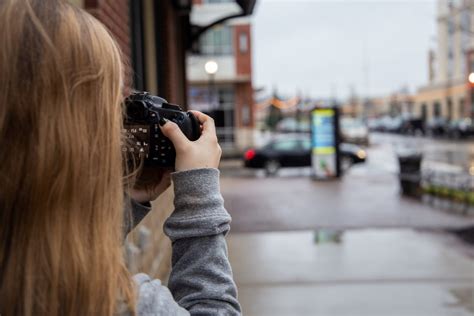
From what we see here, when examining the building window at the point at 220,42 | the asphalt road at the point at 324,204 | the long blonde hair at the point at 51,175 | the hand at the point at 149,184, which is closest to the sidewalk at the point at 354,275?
the asphalt road at the point at 324,204

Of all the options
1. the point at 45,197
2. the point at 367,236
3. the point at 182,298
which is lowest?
the point at 367,236

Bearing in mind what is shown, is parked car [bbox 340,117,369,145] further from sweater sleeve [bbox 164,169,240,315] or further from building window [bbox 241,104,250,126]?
sweater sleeve [bbox 164,169,240,315]

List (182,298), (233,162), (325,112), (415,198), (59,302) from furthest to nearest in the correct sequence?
(233,162) < (325,112) < (415,198) < (182,298) < (59,302)

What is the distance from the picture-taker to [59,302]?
3.05 feet

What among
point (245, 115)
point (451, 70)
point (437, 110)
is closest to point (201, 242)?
point (245, 115)

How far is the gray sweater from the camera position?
1128mm

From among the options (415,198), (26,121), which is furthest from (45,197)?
(415,198)

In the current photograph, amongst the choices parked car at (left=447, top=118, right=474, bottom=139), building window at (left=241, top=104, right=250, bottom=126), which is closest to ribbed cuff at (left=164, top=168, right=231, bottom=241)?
building window at (left=241, top=104, right=250, bottom=126)

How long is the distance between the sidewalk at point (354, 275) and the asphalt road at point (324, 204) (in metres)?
1.24

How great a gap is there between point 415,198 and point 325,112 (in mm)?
5862

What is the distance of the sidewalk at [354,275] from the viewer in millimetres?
5273

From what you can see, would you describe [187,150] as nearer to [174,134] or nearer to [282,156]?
[174,134]

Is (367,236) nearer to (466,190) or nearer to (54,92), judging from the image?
(466,190)

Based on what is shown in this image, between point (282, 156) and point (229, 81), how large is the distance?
11.6 meters
